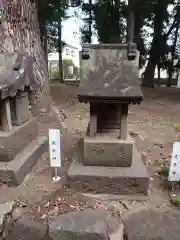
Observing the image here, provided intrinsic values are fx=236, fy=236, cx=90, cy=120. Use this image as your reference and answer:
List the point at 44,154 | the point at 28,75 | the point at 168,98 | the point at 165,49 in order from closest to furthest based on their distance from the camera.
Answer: the point at 28,75, the point at 44,154, the point at 168,98, the point at 165,49

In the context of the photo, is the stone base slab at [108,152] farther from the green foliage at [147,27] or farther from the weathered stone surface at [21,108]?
the green foliage at [147,27]

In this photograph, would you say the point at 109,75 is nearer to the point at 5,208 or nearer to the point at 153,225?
the point at 153,225

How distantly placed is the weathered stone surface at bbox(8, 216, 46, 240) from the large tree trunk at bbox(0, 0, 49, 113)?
253cm

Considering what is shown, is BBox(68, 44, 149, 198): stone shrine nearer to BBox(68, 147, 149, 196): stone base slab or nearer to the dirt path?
BBox(68, 147, 149, 196): stone base slab

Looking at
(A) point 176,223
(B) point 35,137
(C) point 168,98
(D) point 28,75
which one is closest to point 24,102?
(D) point 28,75

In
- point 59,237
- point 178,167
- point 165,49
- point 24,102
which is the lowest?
point 59,237

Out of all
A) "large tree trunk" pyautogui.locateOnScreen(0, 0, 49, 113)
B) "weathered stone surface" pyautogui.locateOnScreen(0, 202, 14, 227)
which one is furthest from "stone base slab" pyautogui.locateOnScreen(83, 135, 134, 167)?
"large tree trunk" pyautogui.locateOnScreen(0, 0, 49, 113)

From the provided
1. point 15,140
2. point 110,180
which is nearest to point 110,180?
point 110,180

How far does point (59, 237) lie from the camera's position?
2.37m

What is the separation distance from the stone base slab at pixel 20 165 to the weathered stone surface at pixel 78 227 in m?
0.95

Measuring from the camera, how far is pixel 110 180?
290cm

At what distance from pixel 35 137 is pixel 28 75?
45.0 inches

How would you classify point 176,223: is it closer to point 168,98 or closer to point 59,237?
point 59,237


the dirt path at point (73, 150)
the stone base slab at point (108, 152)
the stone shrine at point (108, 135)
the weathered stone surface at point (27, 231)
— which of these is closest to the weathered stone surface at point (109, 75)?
the stone shrine at point (108, 135)
